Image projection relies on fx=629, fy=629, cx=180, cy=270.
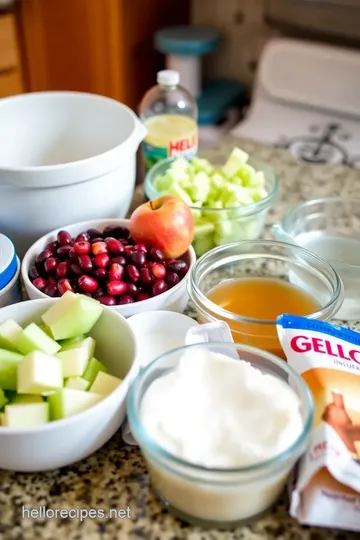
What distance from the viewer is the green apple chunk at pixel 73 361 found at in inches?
25.7

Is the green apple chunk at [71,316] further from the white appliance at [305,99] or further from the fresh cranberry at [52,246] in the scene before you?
the white appliance at [305,99]

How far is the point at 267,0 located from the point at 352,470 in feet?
4.27

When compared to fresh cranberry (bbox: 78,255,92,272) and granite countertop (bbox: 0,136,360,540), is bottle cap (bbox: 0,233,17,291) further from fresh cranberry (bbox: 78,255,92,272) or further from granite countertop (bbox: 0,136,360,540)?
granite countertop (bbox: 0,136,360,540)

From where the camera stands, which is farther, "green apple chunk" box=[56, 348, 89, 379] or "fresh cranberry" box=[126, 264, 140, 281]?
"fresh cranberry" box=[126, 264, 140, 281]

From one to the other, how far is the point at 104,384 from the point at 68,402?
0.05 metres

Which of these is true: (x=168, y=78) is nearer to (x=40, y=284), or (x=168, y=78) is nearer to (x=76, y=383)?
(x=40, y=284)

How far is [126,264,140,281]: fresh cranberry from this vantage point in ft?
2.59

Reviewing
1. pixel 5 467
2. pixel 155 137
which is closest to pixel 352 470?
pixel 5 467

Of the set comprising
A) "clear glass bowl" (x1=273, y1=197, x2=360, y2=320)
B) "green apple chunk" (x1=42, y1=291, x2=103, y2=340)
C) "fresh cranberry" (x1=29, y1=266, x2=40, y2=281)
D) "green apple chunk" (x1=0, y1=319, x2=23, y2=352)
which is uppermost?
"green apple chunk" (x1=42, y1=291, x2=103, y2=340)

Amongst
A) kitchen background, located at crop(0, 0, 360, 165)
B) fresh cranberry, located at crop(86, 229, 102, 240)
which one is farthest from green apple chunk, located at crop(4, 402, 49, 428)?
kitchen background, located at crop(0, 0, 360, 165)

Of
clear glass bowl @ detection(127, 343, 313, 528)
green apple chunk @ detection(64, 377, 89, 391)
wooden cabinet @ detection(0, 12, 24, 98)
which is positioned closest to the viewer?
clear glass bowl @ detection(127, 343, 313, 528)

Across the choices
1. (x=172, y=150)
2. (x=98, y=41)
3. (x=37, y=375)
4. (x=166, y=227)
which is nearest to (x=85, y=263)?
(x=166, y=227)

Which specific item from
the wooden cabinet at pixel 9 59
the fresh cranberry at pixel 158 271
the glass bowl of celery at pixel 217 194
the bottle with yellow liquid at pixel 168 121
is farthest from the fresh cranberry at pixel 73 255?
the wooden cabinet at pixel 9 59

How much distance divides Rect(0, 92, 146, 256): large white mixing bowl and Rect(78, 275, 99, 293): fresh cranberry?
0.15 metres
